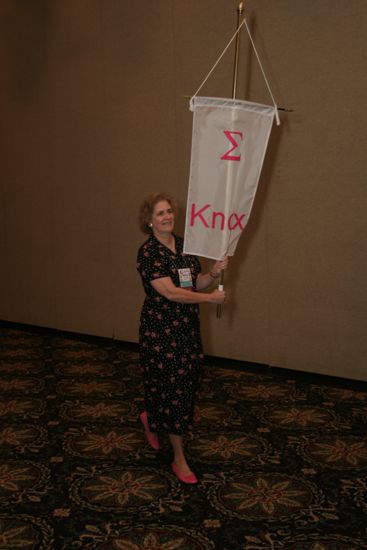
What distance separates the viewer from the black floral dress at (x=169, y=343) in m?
3.27

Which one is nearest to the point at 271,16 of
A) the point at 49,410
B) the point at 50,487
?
the point at 49,410

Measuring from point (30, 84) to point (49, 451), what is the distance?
4.44m

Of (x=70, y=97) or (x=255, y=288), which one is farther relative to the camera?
(x=70, y=97)

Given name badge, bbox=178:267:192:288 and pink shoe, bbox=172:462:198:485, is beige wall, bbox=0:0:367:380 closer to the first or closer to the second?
name badge, bbox=178:267:192:288

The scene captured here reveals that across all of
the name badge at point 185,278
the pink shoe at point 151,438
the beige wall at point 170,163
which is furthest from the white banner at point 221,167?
the beige wall at point 170,163

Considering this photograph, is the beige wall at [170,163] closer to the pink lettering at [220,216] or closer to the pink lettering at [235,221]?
the pink lettering at [235,221]

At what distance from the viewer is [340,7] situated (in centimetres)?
440

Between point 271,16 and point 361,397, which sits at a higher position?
point 271,16

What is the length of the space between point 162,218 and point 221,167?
16.3 inches

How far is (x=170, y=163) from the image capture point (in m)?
5.57

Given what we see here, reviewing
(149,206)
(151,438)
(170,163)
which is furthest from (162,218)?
(170,163)

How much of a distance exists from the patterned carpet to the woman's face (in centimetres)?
127

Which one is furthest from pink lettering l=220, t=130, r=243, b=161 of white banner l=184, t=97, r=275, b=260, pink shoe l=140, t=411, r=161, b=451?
pink shoe l=140, t=411, r=161, b=451

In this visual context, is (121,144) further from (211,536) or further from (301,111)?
(211,536)
